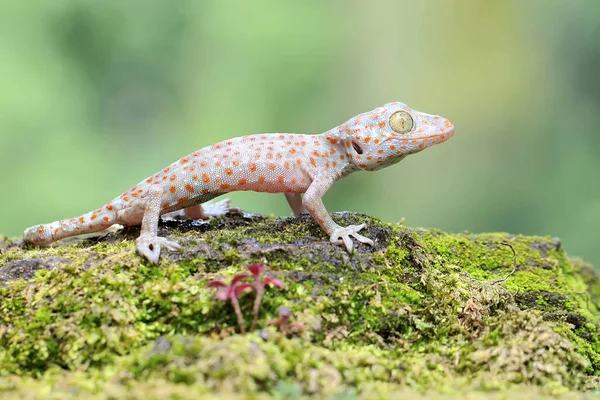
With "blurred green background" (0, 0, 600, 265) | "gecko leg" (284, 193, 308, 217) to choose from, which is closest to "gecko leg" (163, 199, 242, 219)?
"gecko leg" (284, 193, 308, 217)

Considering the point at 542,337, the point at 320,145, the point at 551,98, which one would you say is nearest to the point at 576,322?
the point at 542,337

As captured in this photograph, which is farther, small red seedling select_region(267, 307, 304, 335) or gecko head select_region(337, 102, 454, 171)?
gecko head select_region(337, 102, 454, 171)

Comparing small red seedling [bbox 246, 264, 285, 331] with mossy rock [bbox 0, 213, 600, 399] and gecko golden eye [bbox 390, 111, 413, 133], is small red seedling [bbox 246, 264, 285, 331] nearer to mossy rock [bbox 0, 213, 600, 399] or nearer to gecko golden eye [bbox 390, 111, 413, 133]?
mossy rock [bbox 0, 213, 600, 399]

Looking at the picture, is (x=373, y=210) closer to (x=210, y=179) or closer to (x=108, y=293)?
(x=210, y=179)

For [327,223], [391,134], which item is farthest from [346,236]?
[391,134]

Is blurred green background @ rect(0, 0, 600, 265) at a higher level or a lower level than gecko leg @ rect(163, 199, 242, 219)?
higher

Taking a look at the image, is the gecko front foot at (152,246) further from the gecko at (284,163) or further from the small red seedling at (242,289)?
the small red seedling at (242,289)

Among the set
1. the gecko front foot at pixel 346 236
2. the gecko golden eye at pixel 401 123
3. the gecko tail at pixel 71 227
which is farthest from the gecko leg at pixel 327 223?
the gecko tail at pixel 71 227
